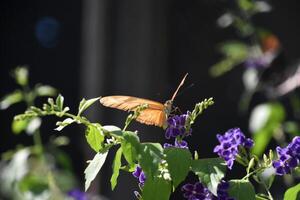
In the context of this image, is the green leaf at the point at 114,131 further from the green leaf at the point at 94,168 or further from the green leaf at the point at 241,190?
the green leaf at the point at 241,190

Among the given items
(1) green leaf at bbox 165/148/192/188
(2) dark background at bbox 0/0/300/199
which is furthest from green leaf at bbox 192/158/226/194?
(2) dark background at bbox 0/0/300/199

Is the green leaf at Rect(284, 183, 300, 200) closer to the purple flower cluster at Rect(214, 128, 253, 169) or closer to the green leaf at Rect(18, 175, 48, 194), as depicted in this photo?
the purple flower cluster at Rect(214, 128, 253, 169)

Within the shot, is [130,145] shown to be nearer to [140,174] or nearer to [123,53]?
[140,174]

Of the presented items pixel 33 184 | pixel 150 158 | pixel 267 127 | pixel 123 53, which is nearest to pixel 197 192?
pixel 150 158

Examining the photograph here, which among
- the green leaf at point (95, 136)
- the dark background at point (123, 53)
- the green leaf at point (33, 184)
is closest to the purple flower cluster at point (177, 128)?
the green leaf at point (95, 136)

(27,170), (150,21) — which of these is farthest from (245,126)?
(27,170)

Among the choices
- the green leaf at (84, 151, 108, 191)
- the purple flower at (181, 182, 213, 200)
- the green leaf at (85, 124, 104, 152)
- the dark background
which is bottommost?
the dark background

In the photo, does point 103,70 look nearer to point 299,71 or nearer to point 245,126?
point 245,126
